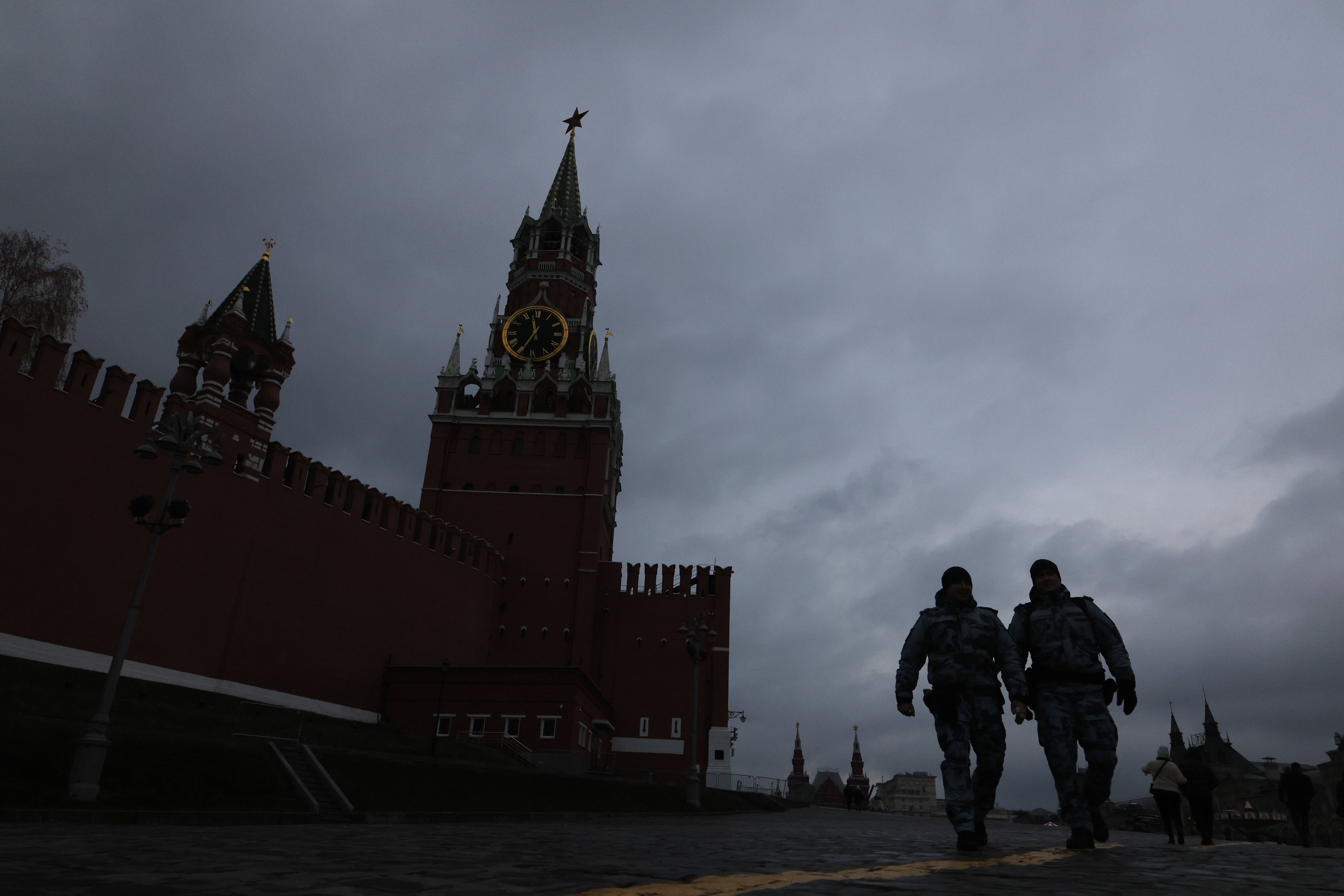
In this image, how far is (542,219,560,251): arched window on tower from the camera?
53.1 meters

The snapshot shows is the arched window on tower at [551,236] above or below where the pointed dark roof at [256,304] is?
above

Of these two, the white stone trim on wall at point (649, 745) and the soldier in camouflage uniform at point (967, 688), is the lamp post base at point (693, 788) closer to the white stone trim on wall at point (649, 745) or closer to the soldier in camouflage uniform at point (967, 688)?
the soldier in camouflage uniform at point (967, 688)

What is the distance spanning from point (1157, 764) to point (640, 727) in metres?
32.8

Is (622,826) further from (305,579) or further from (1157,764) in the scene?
(305,579)

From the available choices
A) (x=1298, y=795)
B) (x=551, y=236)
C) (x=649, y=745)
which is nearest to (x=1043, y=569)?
(x=1298, y=795)

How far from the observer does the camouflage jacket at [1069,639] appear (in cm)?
663

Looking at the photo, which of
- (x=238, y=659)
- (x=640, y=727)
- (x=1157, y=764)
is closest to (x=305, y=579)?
(x=238, y=659)

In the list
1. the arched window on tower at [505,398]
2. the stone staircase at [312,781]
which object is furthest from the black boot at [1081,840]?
the arched window on tower at [505,398]

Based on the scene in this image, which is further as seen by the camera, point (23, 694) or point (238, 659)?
point (238, 659)

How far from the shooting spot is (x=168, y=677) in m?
23.4

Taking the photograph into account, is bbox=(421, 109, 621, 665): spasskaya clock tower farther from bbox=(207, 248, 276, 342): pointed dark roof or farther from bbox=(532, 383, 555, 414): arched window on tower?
bbox=(207, 248, 276, 342): pointed dark roof

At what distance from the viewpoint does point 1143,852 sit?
6398 mm

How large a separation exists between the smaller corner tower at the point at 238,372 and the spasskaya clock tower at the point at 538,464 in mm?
14457

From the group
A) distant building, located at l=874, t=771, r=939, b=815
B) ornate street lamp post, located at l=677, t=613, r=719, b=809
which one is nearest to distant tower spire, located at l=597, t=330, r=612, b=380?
ornate street lamp post, located at l=677, t=613, r=719, b=809
